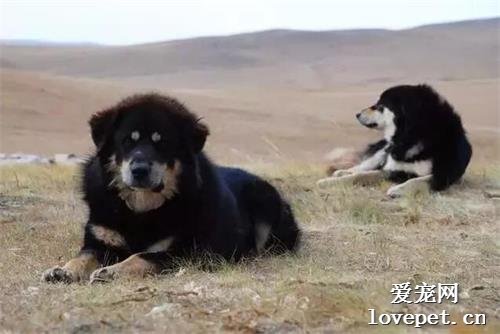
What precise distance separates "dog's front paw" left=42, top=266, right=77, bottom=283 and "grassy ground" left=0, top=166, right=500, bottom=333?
8 centimetres

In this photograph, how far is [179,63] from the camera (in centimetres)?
9325

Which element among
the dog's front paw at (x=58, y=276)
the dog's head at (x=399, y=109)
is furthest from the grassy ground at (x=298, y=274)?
the dog's head at (x=399, y=109)

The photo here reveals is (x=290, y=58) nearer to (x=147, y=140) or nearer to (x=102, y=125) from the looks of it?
(x=102, y=125)

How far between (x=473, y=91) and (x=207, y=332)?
1869 inches

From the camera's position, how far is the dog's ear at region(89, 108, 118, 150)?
6.57 metres

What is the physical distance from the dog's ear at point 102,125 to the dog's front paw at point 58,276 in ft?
2.92

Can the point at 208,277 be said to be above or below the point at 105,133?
below

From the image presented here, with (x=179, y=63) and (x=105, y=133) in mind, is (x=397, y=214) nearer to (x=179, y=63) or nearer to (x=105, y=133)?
(x=105, y=133)

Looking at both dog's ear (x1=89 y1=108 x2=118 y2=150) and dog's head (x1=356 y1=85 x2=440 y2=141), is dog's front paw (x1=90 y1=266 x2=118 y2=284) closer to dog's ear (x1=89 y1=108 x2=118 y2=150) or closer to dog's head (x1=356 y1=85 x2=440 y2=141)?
dog's ear (x1=89 y1=108 x2=118 y2=150)

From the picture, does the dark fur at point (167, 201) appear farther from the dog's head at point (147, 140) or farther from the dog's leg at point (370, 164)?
the dog's leg at point (370, 164)

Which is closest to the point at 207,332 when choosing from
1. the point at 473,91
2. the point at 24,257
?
the point at 24,257

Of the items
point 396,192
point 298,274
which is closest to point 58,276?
point 298,274

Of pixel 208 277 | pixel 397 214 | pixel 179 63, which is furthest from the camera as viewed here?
pixel 179 63

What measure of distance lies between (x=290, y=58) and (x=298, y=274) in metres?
88.9
